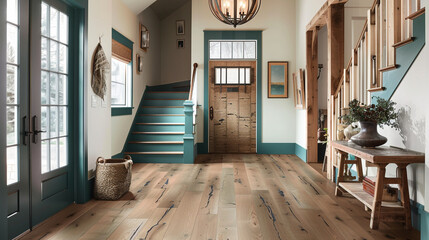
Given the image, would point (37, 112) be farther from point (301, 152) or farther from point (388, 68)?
point (301, 152)

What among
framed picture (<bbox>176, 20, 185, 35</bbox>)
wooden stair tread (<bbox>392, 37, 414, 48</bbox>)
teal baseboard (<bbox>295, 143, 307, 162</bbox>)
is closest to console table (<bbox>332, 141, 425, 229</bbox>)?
wooden stair tread (<bbox>392, 37, 414, 48</bbox>)

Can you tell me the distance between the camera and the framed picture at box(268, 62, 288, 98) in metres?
7.79

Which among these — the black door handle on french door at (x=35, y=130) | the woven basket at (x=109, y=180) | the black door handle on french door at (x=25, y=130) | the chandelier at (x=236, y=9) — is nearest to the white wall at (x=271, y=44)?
the chandelier at (x=236, y=9)

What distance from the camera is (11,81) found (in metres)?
2.73

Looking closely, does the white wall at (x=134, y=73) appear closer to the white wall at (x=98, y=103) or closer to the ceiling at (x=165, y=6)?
the ceiling at (x=165, y=6)

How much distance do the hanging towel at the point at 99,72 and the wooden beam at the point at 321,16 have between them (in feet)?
10.9

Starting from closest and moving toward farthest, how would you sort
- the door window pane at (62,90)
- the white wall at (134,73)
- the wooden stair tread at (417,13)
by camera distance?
the wooden stair tread at (417,13) < the door window pane at (62,90) < the white wall at (134,73)

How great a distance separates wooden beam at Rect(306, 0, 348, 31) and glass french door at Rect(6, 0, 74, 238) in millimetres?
3653

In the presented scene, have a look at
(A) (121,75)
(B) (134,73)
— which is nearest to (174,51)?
(B) (134,73)

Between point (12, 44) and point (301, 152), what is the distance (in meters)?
5.69

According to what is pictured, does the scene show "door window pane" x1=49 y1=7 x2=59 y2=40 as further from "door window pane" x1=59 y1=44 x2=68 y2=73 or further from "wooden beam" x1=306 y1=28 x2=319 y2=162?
"wooden beam" x1=306 y1=28 x2=319 y2=162

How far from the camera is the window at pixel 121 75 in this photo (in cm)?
604

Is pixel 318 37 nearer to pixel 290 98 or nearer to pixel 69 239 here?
pixel 290 98

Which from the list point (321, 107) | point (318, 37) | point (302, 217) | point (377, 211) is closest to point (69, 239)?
point (302, 217)
